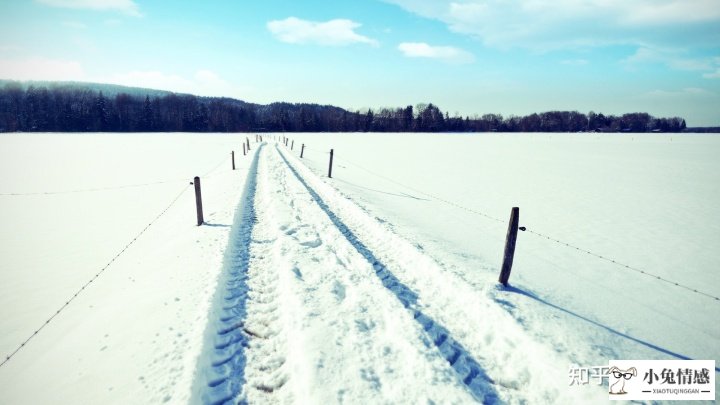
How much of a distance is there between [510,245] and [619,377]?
8.21 ft

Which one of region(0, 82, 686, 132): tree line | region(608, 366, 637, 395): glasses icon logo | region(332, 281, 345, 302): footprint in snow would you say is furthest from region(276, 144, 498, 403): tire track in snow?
region(0, 82, 686, 132): tree line

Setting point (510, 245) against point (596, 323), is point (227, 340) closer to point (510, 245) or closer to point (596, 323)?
point (510, 245)

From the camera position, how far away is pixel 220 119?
117m

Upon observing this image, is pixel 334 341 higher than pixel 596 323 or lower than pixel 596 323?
higher

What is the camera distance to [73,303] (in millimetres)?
5797

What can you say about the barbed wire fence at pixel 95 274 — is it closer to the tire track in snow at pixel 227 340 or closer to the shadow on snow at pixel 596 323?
the tire track in snow at pixel 227 340

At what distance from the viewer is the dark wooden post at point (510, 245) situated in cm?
600

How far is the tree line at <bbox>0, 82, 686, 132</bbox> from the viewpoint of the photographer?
9681 centimetres

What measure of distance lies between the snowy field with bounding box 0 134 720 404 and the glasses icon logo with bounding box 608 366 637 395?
0.16 meters

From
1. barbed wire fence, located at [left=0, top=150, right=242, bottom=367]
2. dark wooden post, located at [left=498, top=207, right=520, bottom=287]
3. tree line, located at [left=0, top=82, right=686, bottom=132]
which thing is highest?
tree line, located at [left=0, top=82, right=686, bottom=132]

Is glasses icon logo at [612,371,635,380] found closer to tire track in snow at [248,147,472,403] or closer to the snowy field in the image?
the snowy field

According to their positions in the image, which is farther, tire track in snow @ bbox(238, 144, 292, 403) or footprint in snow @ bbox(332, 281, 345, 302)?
footprint in snow @ bbox(332, 281, 345, 302)

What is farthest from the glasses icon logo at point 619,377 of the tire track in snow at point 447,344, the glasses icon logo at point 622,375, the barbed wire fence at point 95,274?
the barbed wire fence at point 95,274

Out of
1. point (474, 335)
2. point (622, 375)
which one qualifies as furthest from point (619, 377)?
point (474, 335)
